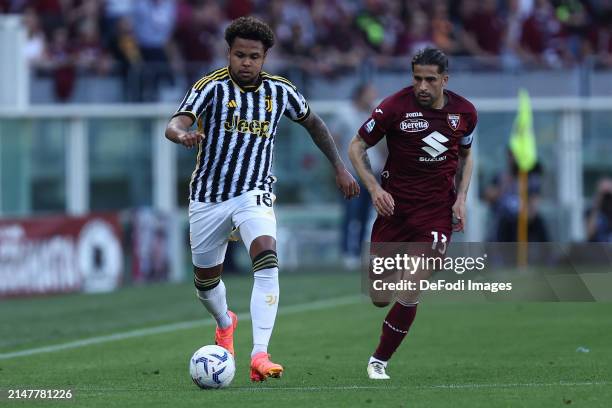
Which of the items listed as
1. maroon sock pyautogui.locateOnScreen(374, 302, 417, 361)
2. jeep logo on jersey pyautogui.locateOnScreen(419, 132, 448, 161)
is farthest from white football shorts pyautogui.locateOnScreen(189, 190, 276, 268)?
jeep logo on jersey pyautogui.locateOnScreen(419, 132, 448, 161)

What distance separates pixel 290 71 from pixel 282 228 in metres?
2.73

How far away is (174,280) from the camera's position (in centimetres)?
2420

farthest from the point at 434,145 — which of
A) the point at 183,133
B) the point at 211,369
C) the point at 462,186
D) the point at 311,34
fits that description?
the point at 311,34

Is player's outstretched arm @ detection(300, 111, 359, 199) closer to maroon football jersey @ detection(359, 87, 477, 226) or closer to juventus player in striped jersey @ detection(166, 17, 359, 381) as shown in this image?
juventus player in striped jersey @ detection(166, 17, 359, 381)

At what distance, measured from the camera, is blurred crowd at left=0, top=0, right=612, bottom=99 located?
25.0m

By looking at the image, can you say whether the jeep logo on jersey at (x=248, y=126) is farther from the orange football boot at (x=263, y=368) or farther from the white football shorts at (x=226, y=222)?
the orange football boot at (x=263, y=368)

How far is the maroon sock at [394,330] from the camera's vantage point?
969 centimetres

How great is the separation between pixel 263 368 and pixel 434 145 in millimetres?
2007

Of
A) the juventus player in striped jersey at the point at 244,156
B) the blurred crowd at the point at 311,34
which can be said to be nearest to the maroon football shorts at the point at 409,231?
the juventus player in striped jersey at the point at 244,156

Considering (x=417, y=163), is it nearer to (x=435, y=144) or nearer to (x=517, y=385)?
(x=435, y=144)

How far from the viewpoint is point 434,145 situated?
9930 mm

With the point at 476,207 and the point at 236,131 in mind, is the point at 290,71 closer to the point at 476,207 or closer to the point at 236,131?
the point at 476,207

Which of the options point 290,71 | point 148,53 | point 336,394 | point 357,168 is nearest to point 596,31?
point 290,71

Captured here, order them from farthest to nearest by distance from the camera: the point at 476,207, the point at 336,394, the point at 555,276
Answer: the point at 476,207 < the point at 555,276 < the point at 336,394
